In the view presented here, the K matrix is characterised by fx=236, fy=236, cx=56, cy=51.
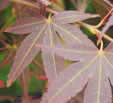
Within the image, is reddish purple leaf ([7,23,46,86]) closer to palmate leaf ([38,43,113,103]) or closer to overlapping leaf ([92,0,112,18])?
palmate leaf ([38,43,113,103])

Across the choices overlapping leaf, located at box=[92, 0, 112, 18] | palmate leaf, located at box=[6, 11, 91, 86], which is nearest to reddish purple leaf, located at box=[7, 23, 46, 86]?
palmate leaf, located at box=[6, 11, 91, 86]

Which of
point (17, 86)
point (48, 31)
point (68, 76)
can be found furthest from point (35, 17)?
point (17, 86)

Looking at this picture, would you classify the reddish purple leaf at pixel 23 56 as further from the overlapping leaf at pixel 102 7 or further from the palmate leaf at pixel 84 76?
the overlapping leaf at pixel 102 7

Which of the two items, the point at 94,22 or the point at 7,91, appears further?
the point at 7,91

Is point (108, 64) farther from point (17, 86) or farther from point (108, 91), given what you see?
point (17, 86)

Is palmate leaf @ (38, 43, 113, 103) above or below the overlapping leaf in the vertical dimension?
below

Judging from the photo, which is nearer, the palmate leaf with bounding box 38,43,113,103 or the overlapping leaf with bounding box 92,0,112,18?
the palmate leaf with bounding box 38,43,113,103
